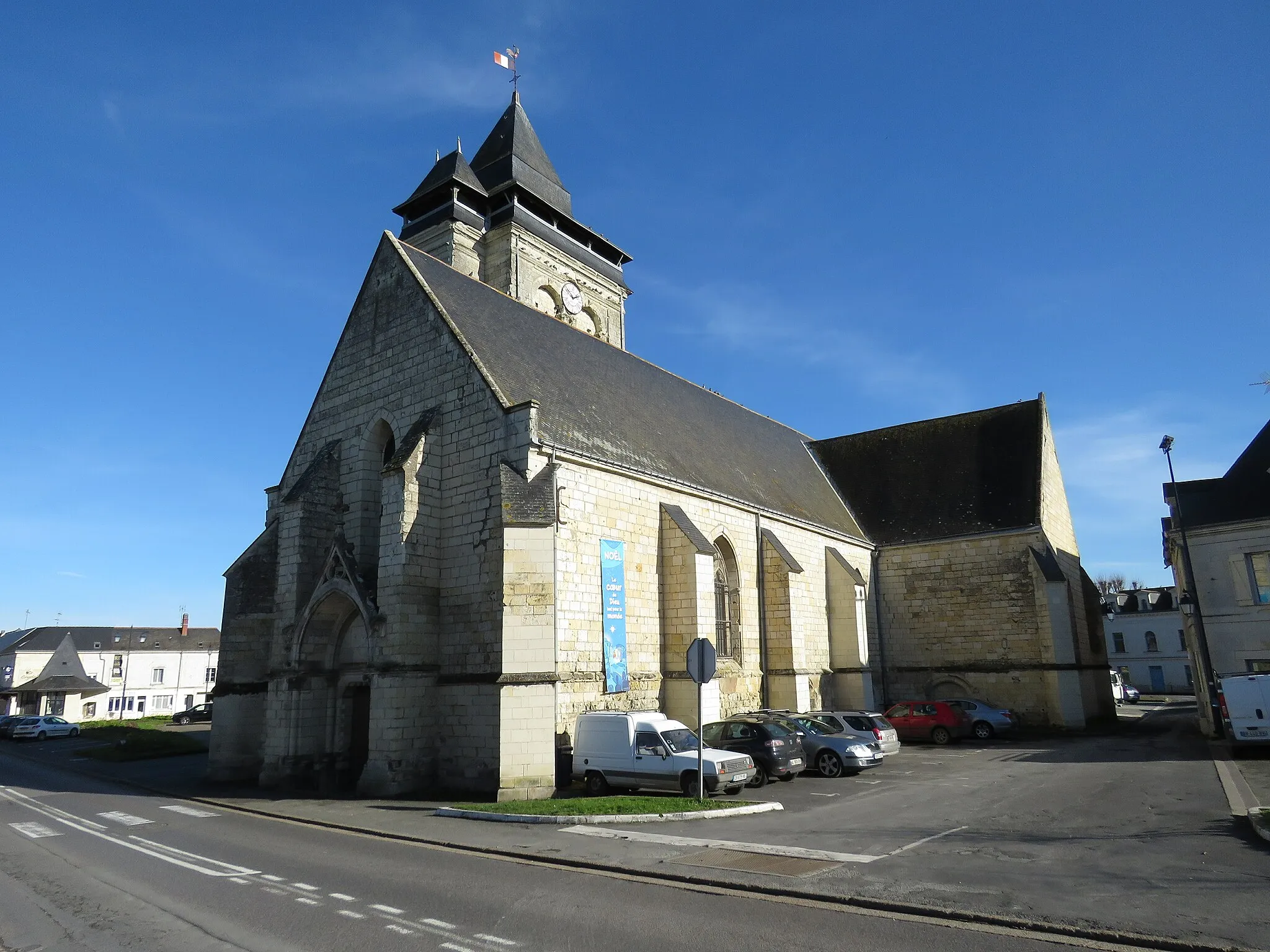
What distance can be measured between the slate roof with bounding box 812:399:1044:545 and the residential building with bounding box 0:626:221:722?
48378mm

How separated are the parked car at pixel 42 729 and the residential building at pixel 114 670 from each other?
18.0 m

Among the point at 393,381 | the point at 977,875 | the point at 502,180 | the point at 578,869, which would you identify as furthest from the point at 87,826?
the point at 502,180

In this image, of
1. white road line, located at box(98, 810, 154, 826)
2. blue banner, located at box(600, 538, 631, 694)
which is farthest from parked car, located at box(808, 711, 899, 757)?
white road line, located at box(98, 810, 154, 826)

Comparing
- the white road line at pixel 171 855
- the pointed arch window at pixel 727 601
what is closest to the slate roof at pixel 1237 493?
the pointed arch window at pixel 727 601

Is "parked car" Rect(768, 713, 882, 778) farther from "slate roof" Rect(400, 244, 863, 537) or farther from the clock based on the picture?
the clock

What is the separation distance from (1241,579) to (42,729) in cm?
4896

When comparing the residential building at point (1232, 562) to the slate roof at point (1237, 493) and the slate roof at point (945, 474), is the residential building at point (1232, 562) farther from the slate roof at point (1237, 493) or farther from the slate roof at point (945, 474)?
the slate roof at point (945, 474)

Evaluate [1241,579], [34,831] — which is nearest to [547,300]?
[1241,579]

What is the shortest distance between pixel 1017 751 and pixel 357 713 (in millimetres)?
16175

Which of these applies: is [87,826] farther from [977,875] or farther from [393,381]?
[977,875]

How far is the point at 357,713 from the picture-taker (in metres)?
18.4

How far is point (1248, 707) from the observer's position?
58.0 feet

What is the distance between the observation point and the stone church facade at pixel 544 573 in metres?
16.0

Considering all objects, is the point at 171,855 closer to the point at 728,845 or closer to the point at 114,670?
the point at 728,845
